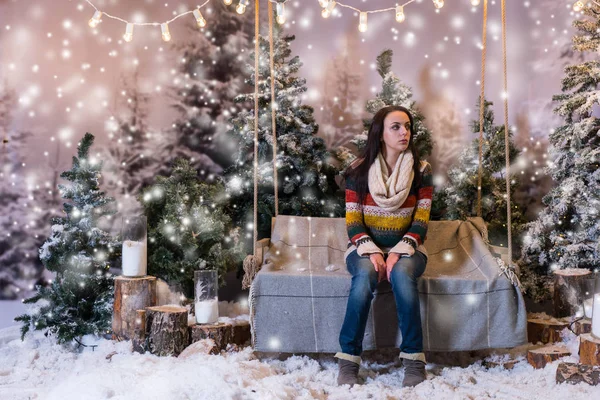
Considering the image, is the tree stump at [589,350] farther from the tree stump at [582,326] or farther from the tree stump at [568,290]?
the tree stump at [568,290]

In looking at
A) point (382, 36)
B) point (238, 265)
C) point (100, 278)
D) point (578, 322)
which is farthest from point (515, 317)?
point (382, 36)

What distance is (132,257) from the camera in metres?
3.14

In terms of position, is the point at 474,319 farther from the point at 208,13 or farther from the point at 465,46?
the point at 208,13

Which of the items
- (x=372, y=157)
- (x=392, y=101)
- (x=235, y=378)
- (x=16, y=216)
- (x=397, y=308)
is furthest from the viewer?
(x=392, y=101)

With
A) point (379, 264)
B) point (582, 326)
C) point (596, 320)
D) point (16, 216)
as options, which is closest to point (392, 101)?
point (379, 264)

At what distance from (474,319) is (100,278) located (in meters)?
1.97

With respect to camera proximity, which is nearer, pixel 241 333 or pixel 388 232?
pixel 388 232

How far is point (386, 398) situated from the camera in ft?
7.45

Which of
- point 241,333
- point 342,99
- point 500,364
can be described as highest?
point 342,99

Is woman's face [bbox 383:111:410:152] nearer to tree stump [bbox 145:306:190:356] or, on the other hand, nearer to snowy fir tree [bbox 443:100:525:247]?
snowy fir tree [bbox 443:100:525:247]

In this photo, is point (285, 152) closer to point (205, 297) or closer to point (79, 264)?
point (205, 297)

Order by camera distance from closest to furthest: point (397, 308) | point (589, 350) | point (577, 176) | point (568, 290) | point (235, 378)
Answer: point (235, 378) → point (589, 350) → point (397, 308) → point (568, 290) → point (577, 176)

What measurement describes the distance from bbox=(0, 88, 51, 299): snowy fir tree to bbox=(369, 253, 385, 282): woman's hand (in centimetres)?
219

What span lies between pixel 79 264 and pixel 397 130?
182 centimetres
